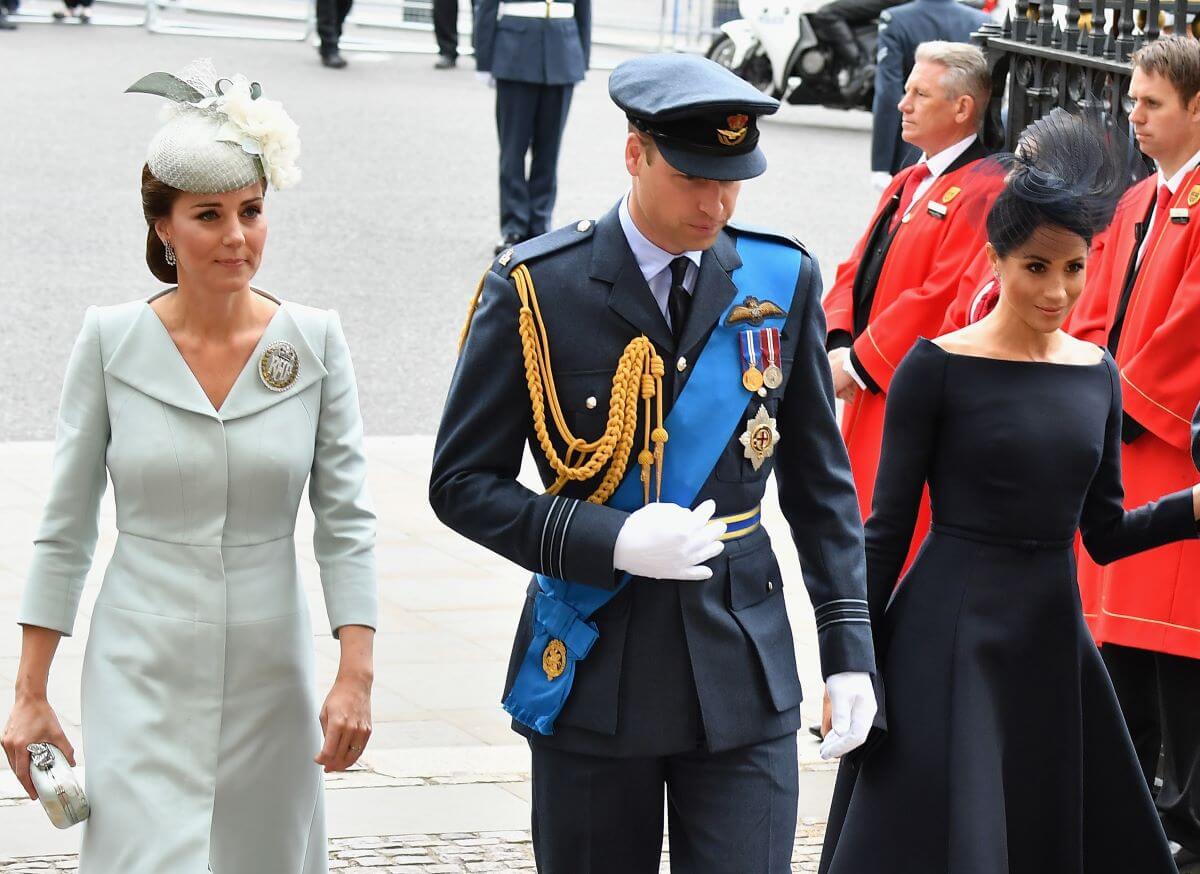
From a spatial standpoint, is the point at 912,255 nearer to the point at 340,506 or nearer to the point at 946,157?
the point at 946,157

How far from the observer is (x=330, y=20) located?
17.7 meters

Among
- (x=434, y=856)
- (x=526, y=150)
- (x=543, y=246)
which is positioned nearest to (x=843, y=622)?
(x=543, y=246)

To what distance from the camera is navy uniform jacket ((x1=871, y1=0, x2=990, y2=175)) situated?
11.2 m

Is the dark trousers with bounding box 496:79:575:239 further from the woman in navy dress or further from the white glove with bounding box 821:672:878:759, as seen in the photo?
the white glove with bounding box 821:672:878:759

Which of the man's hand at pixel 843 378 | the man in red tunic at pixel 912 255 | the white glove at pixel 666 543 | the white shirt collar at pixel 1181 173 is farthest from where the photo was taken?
the man's hand at pixel 843 378

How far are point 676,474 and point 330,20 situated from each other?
1502 cm

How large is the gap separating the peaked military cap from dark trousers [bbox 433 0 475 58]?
15.6m

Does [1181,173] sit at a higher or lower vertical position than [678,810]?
higher

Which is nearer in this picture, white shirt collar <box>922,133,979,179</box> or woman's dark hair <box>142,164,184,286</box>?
woman's dark hair <box>142,164,184,286</box>

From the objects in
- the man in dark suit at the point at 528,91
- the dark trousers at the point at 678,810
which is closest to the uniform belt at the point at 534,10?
the man in dark suit at the point at 528,91

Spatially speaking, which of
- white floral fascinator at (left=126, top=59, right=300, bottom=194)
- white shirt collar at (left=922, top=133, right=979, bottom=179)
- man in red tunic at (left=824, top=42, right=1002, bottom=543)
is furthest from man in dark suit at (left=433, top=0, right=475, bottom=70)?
white floral fascinator at (left=126, top=59, right=300, bottom=194)

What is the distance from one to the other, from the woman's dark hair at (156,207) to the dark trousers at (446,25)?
15.3 meters

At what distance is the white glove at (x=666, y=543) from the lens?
122 inches

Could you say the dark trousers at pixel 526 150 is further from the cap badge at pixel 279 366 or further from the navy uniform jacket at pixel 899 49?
the cap badge at pixel 279 366
